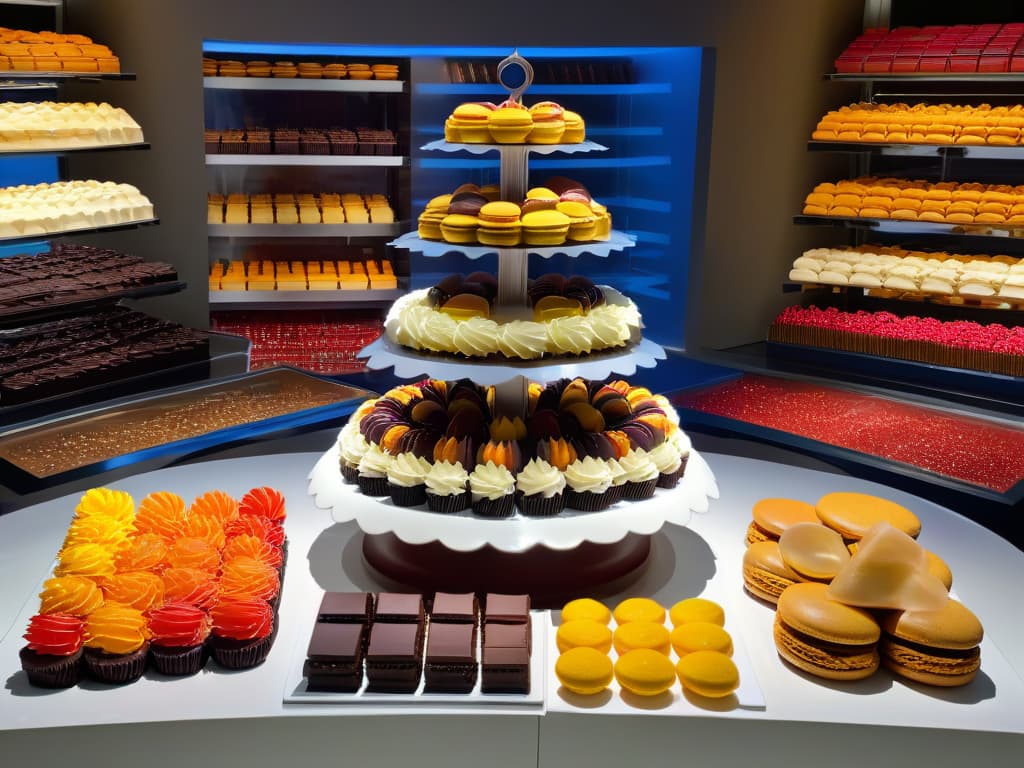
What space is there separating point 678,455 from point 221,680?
127 cm

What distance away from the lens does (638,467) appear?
262 cm

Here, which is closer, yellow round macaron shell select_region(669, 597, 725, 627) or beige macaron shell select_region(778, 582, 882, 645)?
beige macaron shell select_region(778, 582, 882, 645)

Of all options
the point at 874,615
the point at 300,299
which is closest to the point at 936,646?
the point at 874,615

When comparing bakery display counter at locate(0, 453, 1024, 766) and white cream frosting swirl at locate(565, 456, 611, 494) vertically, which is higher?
white cream frosting swirl at locate(565, 456, 611, 494)

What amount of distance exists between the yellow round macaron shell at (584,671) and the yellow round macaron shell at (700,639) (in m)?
0.18

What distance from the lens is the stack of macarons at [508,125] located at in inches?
103

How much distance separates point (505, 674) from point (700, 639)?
44cm

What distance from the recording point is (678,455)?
2.78 metres

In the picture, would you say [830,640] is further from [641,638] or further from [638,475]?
[638,475]

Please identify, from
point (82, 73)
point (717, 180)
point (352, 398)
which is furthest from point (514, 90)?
point (717, 180)

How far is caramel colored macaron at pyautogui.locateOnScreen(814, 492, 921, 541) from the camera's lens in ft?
9.09

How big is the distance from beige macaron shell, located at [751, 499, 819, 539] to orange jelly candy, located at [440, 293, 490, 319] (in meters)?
0.94

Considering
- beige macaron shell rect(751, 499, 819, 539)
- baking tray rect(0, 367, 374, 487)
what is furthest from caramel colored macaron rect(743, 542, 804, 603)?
baking tray rect(0, 367, 374, 487)

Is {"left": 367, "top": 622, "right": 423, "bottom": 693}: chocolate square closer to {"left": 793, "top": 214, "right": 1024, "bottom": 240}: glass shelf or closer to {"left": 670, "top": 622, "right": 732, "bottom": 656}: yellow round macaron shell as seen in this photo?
{"left": 670, "top": 622, "right": 732, "bottom": 656}: yellow round macaron shell
